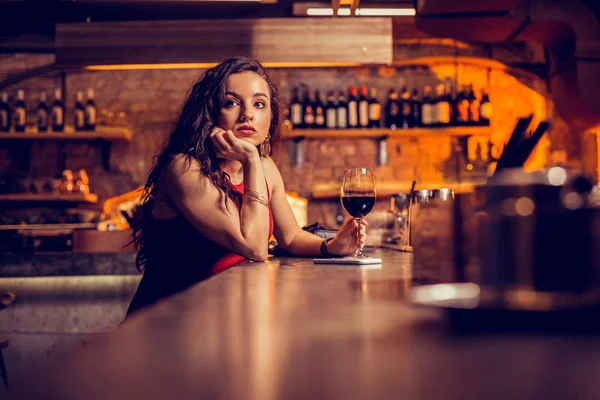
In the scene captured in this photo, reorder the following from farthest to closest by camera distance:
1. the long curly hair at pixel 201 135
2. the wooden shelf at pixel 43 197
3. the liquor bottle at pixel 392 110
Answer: the liquor bottle at pixel 392 110 < the wooden shelf at pixel 43 197 < the long curly hair at pixel 201 135

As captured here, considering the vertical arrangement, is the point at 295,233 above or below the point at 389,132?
below


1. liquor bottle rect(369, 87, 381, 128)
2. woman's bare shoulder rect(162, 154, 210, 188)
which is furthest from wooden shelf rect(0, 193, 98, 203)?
woman's bare shoulder rect(162, 154, 210, 188)

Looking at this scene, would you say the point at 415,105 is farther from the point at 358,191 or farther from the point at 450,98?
→ the point at 358,191

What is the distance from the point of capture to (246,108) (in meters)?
1.84

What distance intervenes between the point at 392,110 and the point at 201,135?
3.38 metres

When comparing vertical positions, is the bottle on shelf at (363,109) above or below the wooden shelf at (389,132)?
above

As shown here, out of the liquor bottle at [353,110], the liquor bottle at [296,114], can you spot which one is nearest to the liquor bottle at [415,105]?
the liquor bottle at [353,110]

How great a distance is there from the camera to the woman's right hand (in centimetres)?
162

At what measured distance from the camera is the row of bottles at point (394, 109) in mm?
4762

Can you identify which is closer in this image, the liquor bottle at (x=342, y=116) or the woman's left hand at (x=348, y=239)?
the woman's left hand at (x=348, y=239)

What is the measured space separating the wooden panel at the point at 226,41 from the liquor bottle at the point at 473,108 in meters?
1.46

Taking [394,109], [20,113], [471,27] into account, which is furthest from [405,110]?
[20,113]

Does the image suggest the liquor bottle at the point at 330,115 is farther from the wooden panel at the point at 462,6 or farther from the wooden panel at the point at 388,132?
the wooden panel at the point at 462,6

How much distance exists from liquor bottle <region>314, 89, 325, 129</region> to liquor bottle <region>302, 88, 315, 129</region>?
3 centimetres
